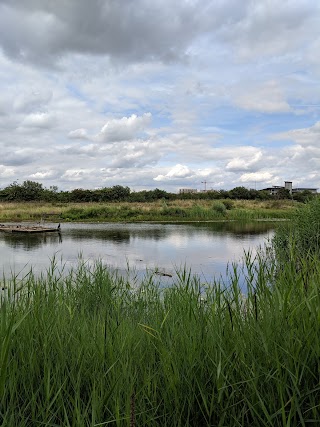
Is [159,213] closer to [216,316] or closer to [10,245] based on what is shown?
[10,245]

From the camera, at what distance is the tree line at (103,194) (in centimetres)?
6266

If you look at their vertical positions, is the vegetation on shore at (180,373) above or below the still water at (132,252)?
above

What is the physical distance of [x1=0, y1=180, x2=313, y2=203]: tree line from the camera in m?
62.7

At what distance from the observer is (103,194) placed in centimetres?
6334

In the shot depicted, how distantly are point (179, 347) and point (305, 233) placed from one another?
24.5 feet

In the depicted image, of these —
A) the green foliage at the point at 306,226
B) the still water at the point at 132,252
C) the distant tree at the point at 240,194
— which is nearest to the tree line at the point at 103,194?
the distant tree at the point at 240,194

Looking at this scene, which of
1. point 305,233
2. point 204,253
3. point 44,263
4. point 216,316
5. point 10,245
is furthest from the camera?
point 10,245

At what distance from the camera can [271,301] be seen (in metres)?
2.40

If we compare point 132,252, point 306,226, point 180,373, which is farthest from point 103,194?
point 180,373

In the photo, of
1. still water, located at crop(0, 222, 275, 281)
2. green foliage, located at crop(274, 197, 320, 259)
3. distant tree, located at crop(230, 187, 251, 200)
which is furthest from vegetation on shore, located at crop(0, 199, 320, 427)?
distant tree, located at crop(230, 187, 251, 200)

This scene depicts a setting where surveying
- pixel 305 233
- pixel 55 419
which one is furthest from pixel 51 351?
pixel 305 233

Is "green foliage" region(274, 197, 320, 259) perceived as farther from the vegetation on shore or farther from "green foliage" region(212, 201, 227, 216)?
"green foliage" region(212, 201, 227, 216)

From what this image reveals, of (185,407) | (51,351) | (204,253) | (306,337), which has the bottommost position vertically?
(204,253)

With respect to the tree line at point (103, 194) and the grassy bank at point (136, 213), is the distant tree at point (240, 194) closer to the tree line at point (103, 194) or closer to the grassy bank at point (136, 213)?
the tree line at point (103, 194)
